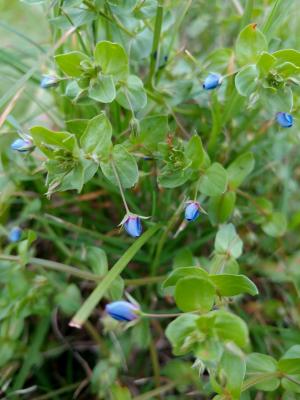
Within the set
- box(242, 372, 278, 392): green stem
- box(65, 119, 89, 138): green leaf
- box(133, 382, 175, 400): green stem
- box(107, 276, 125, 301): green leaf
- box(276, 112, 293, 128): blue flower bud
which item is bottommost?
box(133, 382, 175, 400): green stem

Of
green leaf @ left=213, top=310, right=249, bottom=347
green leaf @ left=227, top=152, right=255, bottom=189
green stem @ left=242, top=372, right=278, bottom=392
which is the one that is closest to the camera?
green leaf @ left=213, top=310, right=249, bottom=347

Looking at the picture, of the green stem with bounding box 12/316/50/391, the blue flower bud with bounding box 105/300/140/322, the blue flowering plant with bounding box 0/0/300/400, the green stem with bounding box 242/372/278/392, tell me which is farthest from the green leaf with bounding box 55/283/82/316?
the green stem with bounding box 242/372/278/392

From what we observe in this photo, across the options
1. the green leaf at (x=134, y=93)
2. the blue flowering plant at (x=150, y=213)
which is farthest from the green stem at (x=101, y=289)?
the green leaf at (x=134, y=93)

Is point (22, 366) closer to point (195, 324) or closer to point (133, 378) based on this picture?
point (133, 378)

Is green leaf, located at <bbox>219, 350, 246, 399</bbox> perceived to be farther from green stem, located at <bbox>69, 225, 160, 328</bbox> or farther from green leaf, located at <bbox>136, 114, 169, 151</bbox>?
green leaf, located at <bbox>136, 114, 169, 151</bbox>

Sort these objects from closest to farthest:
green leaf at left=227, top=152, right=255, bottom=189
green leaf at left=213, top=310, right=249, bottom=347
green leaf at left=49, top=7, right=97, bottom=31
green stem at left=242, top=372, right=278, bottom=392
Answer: green leaf at left=213, top=310, right=249, bottom=347 < green stem at left=242, top=372, right=278, bottom=392 < green leaf at left=49, top=7, right=97, bottom=31 < green leaf at left=227, top=152, right=255, bottom=189
